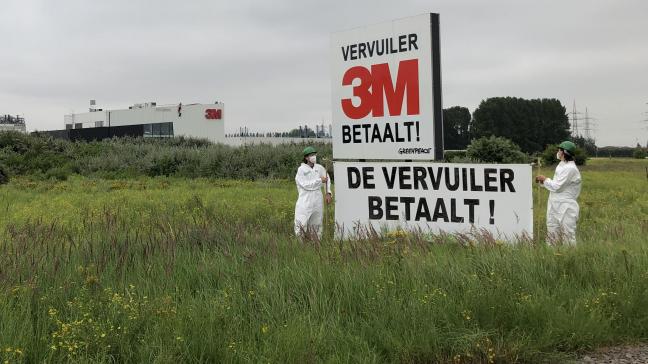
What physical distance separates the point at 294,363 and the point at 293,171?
75.1 ft

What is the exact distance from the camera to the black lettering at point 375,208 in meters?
8.67

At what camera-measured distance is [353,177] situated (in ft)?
29.3

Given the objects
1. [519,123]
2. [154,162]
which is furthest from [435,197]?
[519,123]

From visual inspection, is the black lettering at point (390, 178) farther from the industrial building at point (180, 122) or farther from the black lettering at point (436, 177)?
the industrial building at point (180, 122)

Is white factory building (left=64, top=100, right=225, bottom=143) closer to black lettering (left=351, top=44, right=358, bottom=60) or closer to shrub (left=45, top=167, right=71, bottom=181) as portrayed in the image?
shrub (left=45, top=167, right=71, bottom=181)

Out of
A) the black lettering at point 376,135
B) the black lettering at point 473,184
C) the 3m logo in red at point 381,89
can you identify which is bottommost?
the black lettering at point 473,184

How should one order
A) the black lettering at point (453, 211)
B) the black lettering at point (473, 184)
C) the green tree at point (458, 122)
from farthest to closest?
the green tree at point (458, 122) → the black lettering at point (453, 211) → the black lettering at point (473, 184)

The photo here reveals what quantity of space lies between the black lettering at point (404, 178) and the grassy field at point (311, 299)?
1707 millimetres

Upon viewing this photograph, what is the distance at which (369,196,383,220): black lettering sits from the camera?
8672 millimetres

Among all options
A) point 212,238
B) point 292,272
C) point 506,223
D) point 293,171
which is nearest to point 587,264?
point 506,223

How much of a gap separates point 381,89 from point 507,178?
241 cm

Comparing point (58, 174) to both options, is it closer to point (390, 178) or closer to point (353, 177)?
point (353, 177)

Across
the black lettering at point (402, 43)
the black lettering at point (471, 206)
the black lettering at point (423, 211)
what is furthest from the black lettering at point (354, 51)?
the black lettering at point (471, 206)

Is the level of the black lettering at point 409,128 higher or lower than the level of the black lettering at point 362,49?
lower
